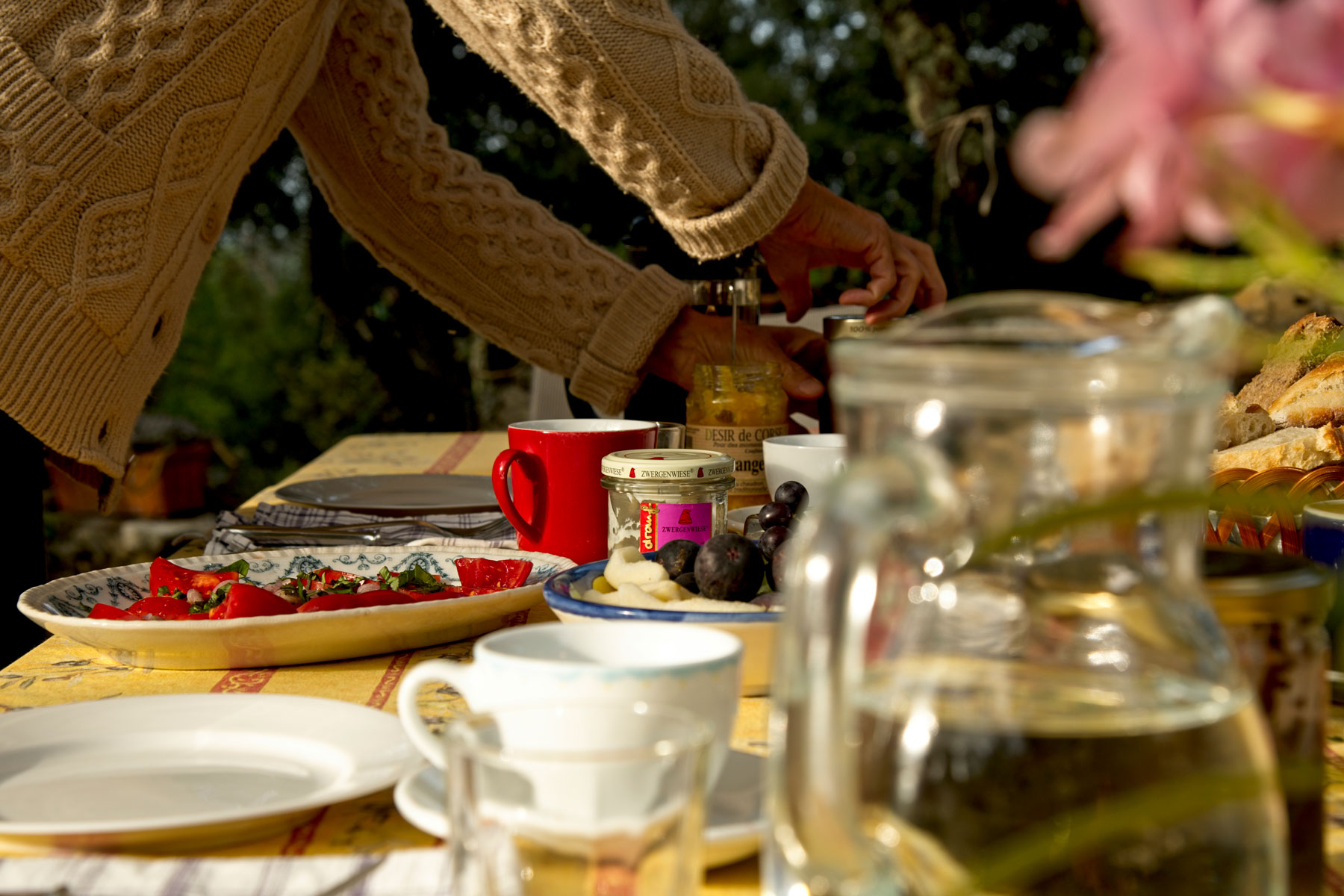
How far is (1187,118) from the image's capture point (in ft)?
0.84

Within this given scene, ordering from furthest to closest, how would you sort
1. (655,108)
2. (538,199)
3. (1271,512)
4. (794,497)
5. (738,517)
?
(538,199)
(655,108)
(738,517)
(794,497)
(1271,512)

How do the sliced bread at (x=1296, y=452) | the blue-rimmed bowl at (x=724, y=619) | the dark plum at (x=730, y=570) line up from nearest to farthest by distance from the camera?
the blue-rimmed bowl at (x=724, y=619)
the dark plum at (x=730, y=570)
the sliced bread at (x=1296, y=452)

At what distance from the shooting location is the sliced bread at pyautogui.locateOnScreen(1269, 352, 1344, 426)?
123 centimetres

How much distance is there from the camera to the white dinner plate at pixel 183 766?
0.52m

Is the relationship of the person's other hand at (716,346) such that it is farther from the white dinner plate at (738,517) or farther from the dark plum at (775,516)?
the dark plum at (775,516)

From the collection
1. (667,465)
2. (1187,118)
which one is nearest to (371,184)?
(667,465)

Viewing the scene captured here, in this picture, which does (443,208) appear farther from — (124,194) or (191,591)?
(191,591)

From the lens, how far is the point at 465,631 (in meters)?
0.91

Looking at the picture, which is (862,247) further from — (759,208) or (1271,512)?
(1271,512)

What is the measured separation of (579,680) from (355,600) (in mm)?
444

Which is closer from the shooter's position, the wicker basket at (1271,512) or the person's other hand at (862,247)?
the wicker basket at (1271,512)

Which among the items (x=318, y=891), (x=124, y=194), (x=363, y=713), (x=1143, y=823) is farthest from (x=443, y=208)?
(x=1143, y=823)

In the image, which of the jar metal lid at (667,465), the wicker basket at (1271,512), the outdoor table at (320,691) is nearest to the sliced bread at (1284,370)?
the wicker basket at (1271,512)

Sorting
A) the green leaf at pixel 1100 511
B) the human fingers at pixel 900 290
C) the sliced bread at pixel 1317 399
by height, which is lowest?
the green leaf at pixel 1100 511
